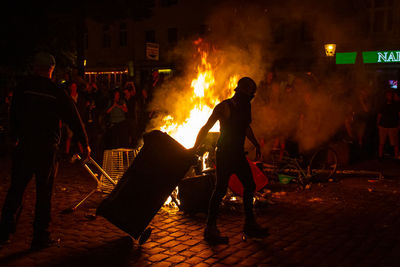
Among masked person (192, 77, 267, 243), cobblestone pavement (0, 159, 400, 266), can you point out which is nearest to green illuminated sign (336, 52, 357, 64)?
cobblestone pavement (0, 159, 400, 266)

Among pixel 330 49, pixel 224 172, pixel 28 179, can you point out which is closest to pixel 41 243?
pixel 28 179

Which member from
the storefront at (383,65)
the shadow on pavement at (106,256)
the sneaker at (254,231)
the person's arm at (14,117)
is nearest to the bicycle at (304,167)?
the sneaker at (254,231)

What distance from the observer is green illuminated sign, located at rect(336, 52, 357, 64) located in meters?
19.6

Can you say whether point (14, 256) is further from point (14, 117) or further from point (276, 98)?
point (276, 98)

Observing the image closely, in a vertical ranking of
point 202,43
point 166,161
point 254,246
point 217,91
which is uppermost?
point 202,43

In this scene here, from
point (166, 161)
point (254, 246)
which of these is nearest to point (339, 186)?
point (254, 246)

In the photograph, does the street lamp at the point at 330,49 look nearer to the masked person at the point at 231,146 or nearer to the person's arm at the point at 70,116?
the masked person at the point at 231,146

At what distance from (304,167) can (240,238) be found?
5.34m

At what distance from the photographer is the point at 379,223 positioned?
6.20 m

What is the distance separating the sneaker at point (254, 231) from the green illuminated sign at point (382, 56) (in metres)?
18.6

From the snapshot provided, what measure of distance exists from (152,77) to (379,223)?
924 cm

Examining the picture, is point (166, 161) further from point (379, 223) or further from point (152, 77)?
point (152, 77)

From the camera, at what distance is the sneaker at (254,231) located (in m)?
5.48

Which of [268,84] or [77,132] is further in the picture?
[268,84]
